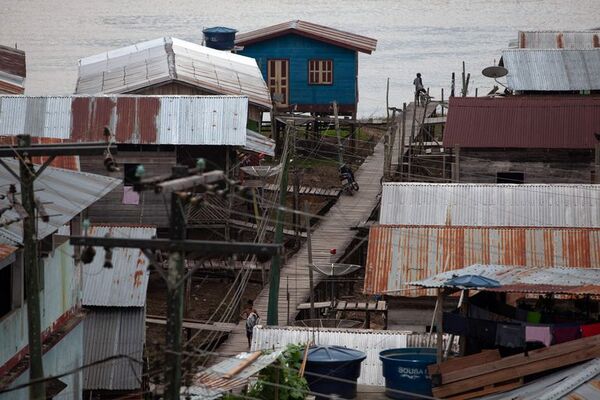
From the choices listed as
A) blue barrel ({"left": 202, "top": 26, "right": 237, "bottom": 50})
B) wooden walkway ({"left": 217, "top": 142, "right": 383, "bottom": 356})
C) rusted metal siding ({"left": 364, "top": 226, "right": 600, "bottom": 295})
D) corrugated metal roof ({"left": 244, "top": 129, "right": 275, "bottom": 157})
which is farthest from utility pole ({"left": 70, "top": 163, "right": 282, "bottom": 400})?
blue barrel ({"left": 202, "top": 26, "right": 237, "bottom": 50})

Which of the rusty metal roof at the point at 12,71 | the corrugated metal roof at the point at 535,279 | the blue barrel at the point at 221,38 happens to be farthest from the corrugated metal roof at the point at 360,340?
the blue barrel at the point at 221,38

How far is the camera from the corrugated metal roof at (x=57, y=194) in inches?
706

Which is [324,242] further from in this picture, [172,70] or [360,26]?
[360,26]

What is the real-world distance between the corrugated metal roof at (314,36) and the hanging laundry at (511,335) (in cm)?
2549

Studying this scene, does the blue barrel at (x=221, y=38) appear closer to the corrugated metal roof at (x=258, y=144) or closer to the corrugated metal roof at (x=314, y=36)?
the corrugated metal roof at (x=314, y=36)

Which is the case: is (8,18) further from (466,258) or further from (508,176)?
(466,258)

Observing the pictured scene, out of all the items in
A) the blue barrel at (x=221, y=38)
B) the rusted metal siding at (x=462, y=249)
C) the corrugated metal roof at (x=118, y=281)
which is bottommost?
the corrugated metal roof at (x=118, y=281)

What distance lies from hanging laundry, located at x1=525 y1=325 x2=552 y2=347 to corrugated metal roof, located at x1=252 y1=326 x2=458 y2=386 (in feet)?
12.2

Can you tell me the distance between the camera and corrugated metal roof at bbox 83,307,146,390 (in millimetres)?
23875

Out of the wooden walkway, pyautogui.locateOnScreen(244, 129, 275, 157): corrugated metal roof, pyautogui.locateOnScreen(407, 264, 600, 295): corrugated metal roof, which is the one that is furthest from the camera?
pyautogui.locateOnScreen(244, 129, 275, 157): corrugated metal roof

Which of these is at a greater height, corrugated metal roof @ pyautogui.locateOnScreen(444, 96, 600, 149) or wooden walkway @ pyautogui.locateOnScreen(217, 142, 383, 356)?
corrugated metal roof @ pyautogui.locateOnScreen(444, 96, 600, 149)

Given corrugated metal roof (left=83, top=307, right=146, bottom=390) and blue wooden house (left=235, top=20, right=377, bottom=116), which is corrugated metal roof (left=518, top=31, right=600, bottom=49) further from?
corrugated metal roof (left=83, top=307, right=146, bottom=390)

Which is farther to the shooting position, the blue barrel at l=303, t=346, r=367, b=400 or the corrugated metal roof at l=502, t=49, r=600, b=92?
the corrugated metal roof at l=502, t=49, r=600, b=92

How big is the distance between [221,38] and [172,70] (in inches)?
337
